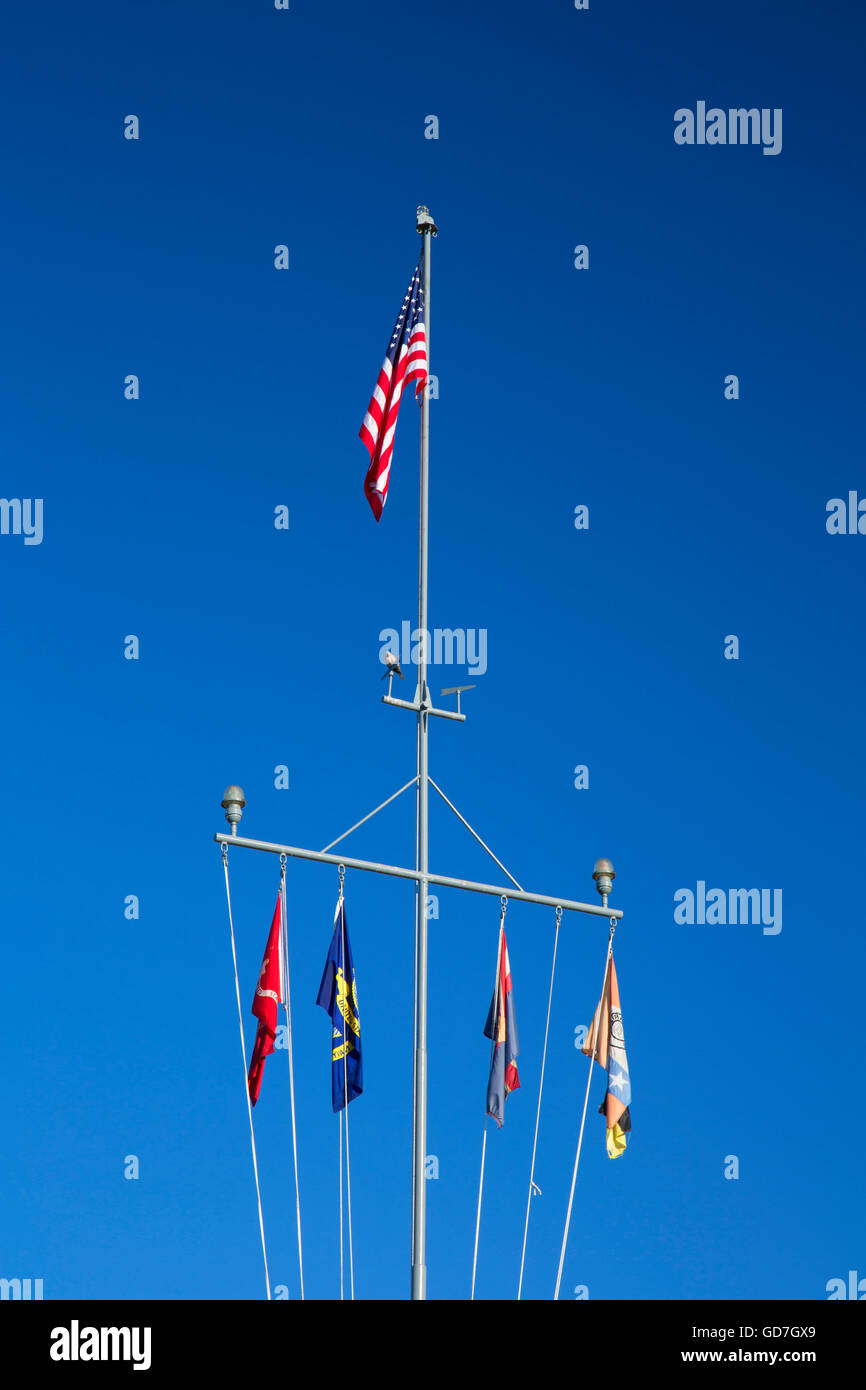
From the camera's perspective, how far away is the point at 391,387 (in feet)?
81.0

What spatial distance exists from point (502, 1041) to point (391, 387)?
30.9 ft

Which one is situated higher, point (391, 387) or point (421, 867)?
point (391, 387)

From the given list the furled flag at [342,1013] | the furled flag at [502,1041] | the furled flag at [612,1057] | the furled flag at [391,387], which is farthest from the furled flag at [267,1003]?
the furled flag at [391,387]

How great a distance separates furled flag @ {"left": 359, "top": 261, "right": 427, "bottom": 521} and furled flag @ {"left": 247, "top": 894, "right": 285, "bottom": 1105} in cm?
626

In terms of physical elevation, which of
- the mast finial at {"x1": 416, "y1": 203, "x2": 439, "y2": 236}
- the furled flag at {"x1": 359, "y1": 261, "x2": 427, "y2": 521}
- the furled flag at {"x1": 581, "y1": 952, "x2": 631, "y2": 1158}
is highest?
the mast finial at {"x1": 416, "y1": 203, "x2": 439, "y2": 236}

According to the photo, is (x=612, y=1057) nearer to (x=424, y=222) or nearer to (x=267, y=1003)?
(x=267, y=1003)

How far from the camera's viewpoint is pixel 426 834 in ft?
73.3

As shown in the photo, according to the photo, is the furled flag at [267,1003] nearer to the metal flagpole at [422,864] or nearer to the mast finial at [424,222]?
the metal flagpole at [422,864]

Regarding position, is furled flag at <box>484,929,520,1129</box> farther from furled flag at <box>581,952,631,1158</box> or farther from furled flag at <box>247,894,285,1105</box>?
furled flag at <box>247,894,285,1105</box>

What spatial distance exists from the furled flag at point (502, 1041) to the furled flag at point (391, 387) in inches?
258

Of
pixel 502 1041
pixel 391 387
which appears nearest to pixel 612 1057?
pixel 502 1041

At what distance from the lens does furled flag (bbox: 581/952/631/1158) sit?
2341 centimetres

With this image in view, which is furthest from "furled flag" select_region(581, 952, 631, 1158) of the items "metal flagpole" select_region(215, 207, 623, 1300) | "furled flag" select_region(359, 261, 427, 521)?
"furled flag" select_region(359, 261, 427, 521)
